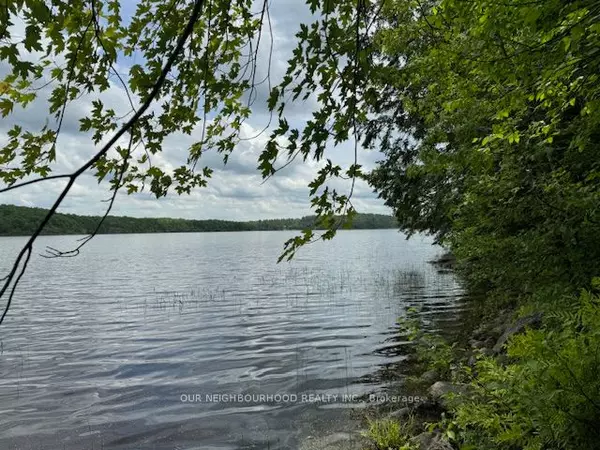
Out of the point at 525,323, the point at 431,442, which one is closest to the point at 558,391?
the point at 431,442

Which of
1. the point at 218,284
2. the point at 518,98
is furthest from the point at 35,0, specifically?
the point at 218,284

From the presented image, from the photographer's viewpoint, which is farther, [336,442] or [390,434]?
[336,442]

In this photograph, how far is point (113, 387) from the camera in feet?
34.0

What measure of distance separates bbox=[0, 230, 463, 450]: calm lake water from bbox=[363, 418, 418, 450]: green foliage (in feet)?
3.00

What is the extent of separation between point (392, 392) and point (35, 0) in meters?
9.04

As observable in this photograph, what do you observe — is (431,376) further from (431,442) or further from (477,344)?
(431,442)

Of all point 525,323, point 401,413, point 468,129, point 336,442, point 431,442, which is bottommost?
point 336,442

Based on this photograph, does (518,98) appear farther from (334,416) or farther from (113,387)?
(113,387)

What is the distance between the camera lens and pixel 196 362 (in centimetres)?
1223

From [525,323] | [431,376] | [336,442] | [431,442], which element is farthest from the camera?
[431,376]

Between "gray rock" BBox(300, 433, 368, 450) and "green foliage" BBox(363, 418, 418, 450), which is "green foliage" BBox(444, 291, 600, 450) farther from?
"gray rock" BBox(300, 433, 368, 450)

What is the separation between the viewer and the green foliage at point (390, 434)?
649cm

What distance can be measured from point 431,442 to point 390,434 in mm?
724

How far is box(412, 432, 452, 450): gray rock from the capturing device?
5.71 meters
